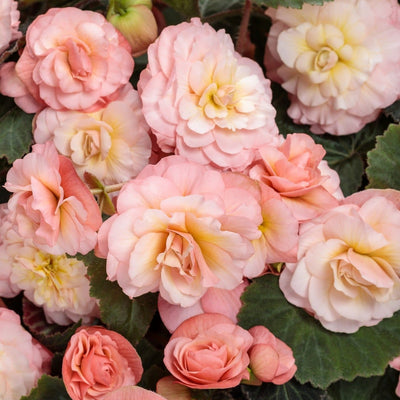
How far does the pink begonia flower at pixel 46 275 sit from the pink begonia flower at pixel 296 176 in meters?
0.25

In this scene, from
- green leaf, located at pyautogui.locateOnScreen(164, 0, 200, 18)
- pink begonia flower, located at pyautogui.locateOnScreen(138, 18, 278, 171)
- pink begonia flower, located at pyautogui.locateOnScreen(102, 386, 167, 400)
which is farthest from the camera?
green leaf, located at pyautogui.locateOnScreen(164, 0, 200, 18)

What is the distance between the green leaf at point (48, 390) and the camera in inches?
26.8

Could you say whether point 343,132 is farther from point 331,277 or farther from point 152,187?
point 152,187

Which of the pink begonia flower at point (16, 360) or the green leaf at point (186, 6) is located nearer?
the pink begonia flower at point (16, 360)

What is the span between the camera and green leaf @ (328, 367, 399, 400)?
0.76m

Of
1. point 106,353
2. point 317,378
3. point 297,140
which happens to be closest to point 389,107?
point 297,140

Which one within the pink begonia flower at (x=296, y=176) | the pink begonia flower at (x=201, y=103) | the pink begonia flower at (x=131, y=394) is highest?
the pink begonia flower at (x=201, y=103)

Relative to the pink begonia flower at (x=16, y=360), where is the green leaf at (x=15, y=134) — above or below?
above

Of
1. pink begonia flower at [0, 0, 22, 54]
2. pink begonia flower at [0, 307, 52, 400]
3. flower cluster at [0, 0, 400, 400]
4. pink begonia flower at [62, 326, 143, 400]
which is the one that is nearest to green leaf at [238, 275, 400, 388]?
flower cluster at [0, 0, 400, 400]

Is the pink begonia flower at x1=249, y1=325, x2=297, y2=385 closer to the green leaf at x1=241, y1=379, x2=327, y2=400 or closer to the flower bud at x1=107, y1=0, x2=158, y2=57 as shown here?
the green leaf at x1=241, y1=379, x2=327, y2=400

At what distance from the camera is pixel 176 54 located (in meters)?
0.65

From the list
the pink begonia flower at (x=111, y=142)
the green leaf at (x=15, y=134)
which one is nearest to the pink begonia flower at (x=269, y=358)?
the pink begonia flower at (x=111, y=142)

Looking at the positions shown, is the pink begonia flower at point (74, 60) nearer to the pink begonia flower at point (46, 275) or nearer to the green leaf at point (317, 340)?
the pink begonia flower at point (46, 275)

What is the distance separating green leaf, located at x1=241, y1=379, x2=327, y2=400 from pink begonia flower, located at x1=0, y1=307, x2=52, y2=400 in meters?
0.23
